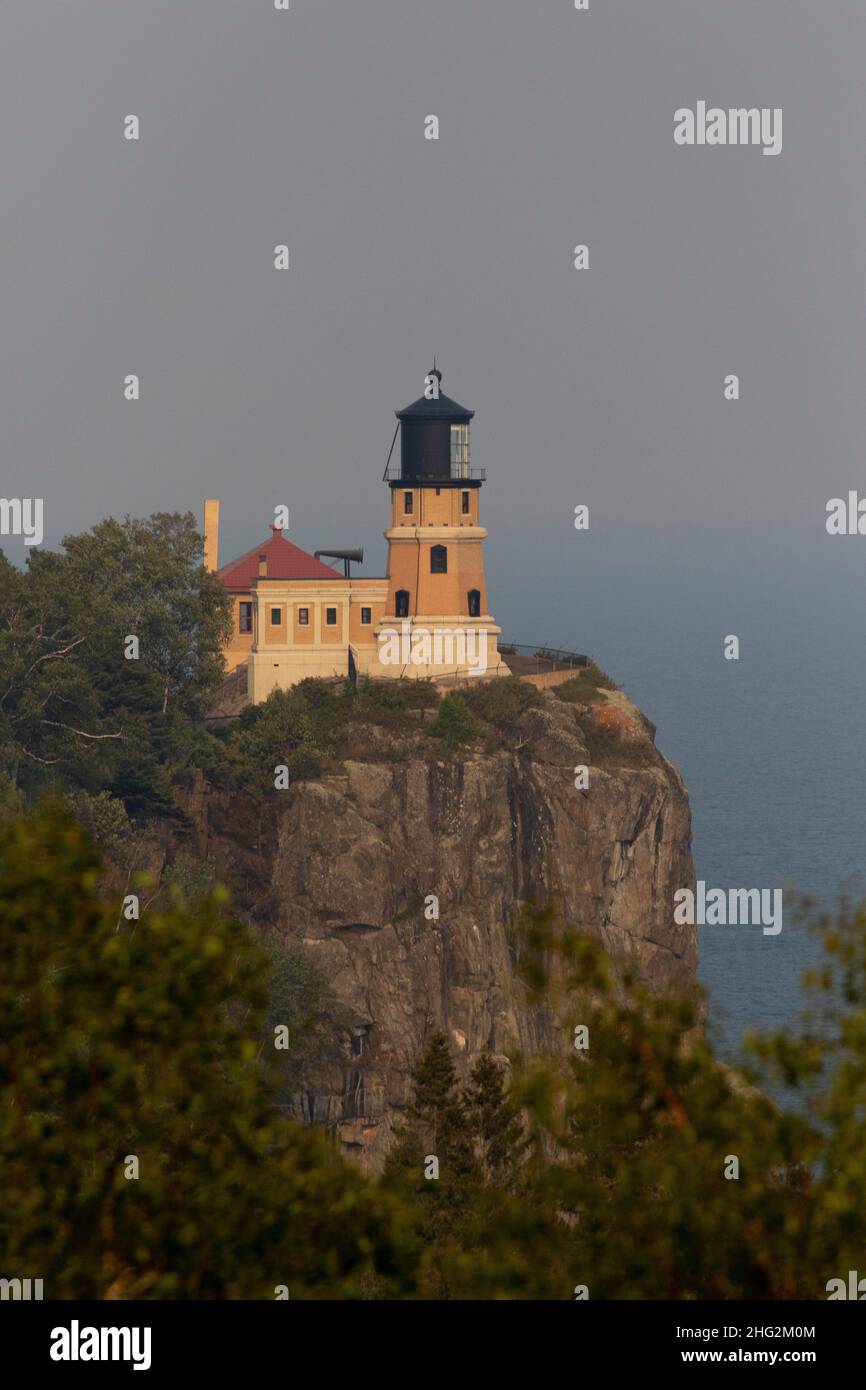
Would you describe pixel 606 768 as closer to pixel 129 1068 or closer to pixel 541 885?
pixel 541 885

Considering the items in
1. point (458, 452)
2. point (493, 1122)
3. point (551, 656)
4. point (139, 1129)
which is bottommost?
point (139, 1129)

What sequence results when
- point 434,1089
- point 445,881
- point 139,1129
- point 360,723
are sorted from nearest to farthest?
point 139,1129, point 434,1089, point 445,881, point 360,723

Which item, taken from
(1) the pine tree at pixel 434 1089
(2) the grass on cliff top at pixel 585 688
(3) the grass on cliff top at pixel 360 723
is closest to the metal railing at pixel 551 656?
(2) the grass on cliff top at pixel 585 688

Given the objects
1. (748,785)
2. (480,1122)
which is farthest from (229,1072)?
(748,785)

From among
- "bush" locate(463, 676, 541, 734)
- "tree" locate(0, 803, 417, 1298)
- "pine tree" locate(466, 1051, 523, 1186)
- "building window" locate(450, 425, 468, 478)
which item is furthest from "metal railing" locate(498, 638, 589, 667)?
"tree" locate(0, 803, 417, 1298)

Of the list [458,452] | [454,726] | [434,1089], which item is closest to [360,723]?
[454,726]

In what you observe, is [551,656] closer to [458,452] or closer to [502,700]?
[458,452]

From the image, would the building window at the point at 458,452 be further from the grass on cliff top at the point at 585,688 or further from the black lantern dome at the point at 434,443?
the grass on cliff top at the point at 585,688
